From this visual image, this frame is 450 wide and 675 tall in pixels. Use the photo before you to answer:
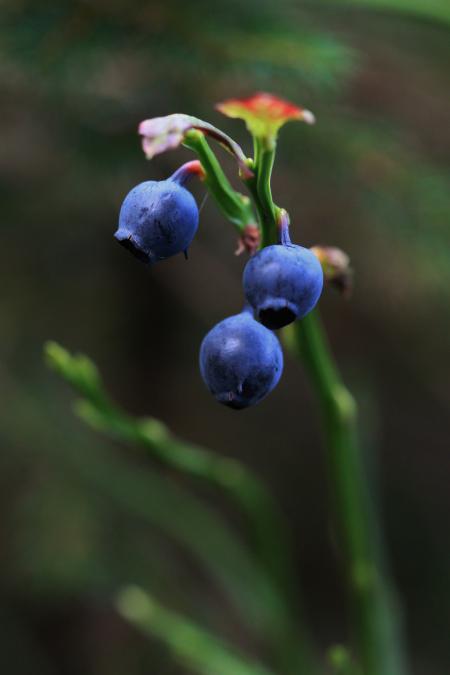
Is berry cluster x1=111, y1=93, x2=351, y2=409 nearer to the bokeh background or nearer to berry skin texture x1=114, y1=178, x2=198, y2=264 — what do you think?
berry skin texture x1=114, y1=178, x2=198, y2=264

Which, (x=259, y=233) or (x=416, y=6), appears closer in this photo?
(x=259, y=233)

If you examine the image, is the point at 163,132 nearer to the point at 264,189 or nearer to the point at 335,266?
the point at 264,189

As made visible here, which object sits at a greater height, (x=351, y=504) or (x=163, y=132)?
(x=351, y=504)

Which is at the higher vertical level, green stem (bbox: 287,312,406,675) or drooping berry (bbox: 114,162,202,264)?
green stem (bbox: 287,312,406,675)

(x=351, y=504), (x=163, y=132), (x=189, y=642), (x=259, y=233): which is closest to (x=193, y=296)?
(x=189, y=642)

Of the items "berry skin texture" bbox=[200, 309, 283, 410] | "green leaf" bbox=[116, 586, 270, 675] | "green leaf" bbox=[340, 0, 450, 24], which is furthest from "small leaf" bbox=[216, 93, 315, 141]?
"green leaf" bbox=[116, 586, 270, 675]

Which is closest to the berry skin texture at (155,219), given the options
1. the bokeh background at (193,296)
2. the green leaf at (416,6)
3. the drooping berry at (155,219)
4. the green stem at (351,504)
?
the drooping berry at (155,219)
